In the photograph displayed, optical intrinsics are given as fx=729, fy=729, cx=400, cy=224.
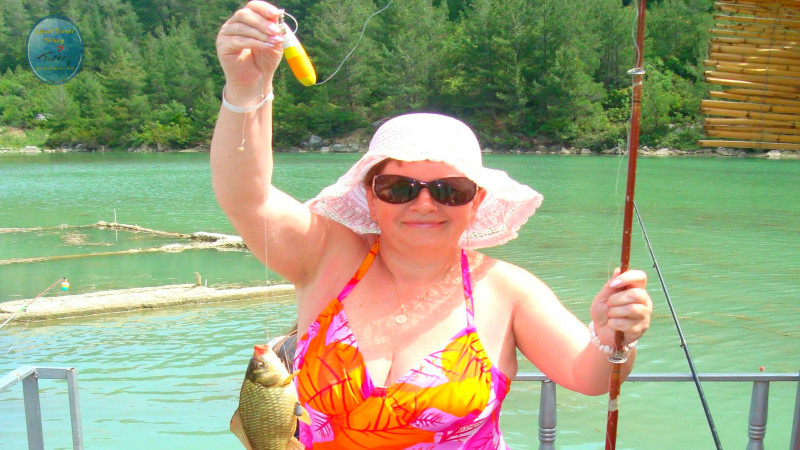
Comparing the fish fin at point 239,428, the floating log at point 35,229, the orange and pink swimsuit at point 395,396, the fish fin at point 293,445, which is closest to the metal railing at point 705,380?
the orange and pink swimsuit at point 395,396

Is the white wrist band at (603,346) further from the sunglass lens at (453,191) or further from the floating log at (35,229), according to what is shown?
the floating log at (35,229)

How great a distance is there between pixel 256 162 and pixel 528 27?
5433 centimetres

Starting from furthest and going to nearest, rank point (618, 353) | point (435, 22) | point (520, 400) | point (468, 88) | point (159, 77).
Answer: point (159, 77), point (435, 22), point (468, 88), point (520, 400), point (618, 353)

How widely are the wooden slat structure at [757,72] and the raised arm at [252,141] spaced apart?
1.42 metres

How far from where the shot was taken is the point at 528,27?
53.3 meters

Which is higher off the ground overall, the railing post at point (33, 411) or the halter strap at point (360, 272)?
the halter strap at point (360, 272)

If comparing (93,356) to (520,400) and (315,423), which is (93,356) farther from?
(315,423)

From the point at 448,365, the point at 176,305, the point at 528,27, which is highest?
the point at 528,27

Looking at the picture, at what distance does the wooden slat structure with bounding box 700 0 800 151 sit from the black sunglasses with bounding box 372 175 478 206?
916mm

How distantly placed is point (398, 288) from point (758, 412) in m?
1.43

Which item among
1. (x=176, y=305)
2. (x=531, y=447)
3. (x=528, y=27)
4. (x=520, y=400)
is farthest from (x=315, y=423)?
(x=528, y=27)

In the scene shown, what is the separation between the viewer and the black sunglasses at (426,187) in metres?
1.95

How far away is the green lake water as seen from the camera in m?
5.68

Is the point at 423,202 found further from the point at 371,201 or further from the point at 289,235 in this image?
the point at 289,235
